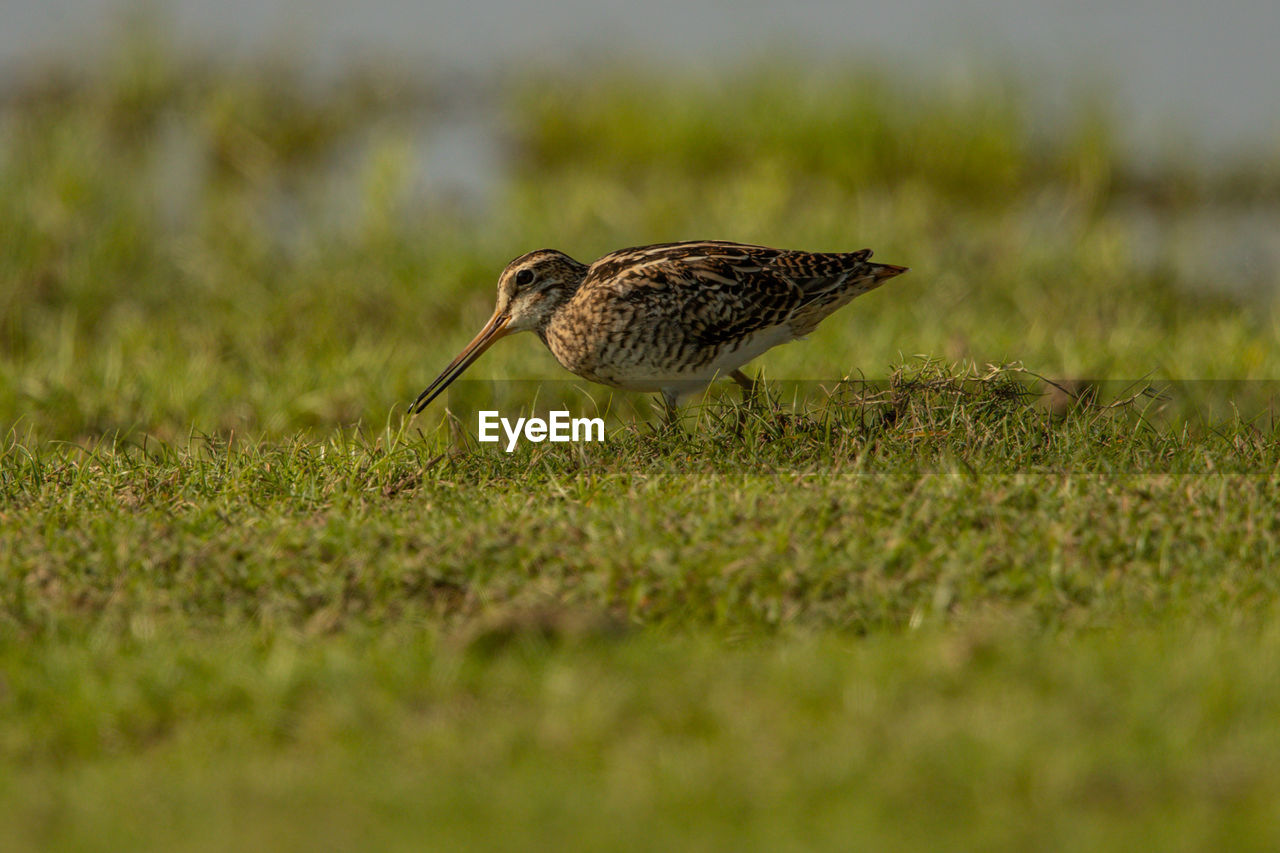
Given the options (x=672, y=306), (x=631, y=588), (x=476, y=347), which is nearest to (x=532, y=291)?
(x=476, y=347)

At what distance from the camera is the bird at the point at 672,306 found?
627cm

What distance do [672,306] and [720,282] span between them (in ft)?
0.86

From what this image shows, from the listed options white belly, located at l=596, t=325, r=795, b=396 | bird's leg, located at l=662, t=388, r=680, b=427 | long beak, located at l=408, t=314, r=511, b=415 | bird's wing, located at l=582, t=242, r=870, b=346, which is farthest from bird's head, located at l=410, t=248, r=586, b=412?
bird's leg, located at l=662, t=388, r=680, b=427

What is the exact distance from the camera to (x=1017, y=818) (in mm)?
3262

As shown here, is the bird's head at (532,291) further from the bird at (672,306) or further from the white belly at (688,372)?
the white belly at (688,372)

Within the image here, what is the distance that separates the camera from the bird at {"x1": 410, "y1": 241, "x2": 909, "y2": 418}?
6.27 meters

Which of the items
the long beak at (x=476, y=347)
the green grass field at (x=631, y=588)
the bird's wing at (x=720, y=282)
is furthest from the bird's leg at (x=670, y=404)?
the long beak at (x=476, y=347)

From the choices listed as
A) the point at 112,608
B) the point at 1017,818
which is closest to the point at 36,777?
the point at 112,608

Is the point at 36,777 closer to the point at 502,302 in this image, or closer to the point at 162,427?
the point at 502,302

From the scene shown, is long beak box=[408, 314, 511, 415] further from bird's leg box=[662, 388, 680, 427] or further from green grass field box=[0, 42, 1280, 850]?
bird's leg box=[662, 388, 680, 427]

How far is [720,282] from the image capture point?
640cm

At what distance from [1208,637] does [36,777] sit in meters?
2.89

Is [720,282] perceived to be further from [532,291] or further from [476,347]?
[476,347]

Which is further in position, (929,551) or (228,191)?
(228,191)
